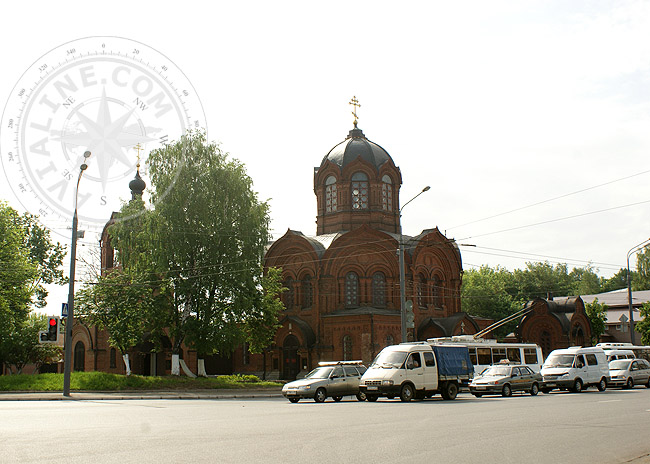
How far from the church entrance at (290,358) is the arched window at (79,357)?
16.6 meters

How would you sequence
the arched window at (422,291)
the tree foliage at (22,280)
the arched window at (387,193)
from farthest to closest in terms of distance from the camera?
the arched window at (387,193)
the arched window at (422,291)
the tree foliage at (22,280)

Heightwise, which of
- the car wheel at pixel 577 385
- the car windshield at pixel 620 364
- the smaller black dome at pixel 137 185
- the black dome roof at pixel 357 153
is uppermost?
the black dome roof at pixel 357 153

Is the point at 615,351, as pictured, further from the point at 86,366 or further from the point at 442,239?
the point at 86,366

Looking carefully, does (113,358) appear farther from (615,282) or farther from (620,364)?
(615,282)

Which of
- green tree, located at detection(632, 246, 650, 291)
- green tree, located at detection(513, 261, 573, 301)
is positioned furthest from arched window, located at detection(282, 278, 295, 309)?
green tree, located at detection(632, 246, 650, 291)

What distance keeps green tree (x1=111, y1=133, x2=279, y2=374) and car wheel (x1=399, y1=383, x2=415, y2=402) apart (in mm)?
12730

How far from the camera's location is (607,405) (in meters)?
18.9

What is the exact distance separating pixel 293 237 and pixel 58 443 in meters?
34.0

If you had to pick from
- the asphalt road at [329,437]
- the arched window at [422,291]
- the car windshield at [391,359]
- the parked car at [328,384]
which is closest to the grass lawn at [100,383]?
the parked car at [328,384]

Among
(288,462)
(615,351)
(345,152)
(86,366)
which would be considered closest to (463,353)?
(615,351)

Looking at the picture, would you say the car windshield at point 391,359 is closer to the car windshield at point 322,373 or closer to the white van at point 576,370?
the car windshield at point 322,373

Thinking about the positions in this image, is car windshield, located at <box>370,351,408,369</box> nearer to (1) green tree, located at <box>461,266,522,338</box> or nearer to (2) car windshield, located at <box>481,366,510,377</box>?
(2) car windshield, located at <box>481,366,510,377</box>

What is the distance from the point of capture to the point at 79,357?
162 ft

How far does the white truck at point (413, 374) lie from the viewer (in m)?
22.6
